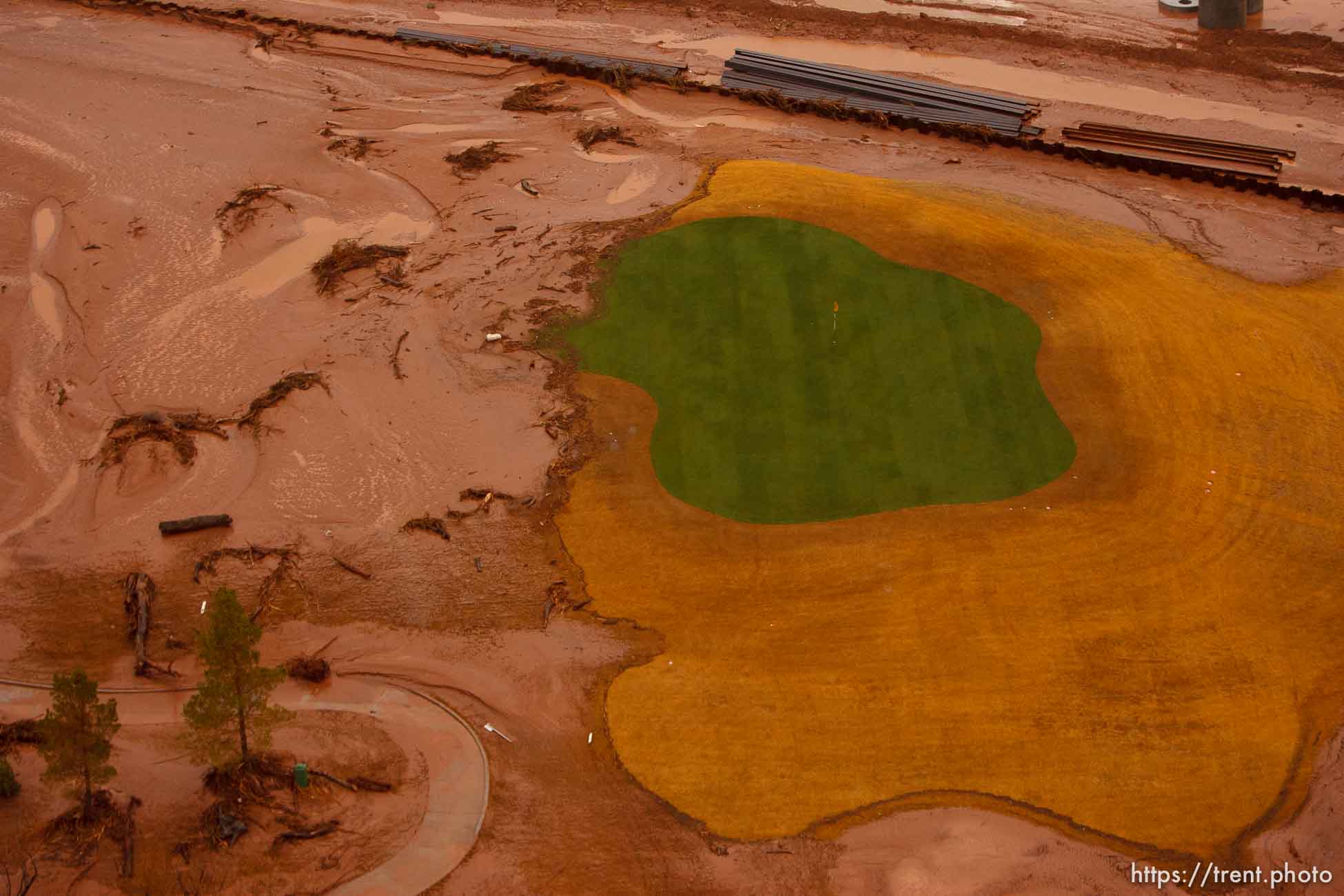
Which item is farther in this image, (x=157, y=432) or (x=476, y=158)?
(x=476, y=158)

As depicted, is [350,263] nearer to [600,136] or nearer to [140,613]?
[600,136]

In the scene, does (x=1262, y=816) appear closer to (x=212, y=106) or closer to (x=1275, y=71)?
(x=1275, y=71)

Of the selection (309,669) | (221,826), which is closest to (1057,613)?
(309,669)

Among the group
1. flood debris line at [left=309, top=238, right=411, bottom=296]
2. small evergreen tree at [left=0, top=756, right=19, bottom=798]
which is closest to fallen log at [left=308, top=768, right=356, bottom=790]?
small evergreen tree at [left=0, top=756, right=19, bottom=798]

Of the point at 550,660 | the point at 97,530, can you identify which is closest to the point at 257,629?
the point at 550,660

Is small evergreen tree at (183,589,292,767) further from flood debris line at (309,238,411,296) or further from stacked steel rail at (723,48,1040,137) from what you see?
stacked steel rail at (723,48,1040,137)

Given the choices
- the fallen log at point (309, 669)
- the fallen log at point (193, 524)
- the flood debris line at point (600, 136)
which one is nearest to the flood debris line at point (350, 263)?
the flood debris line at point (600, 136)
